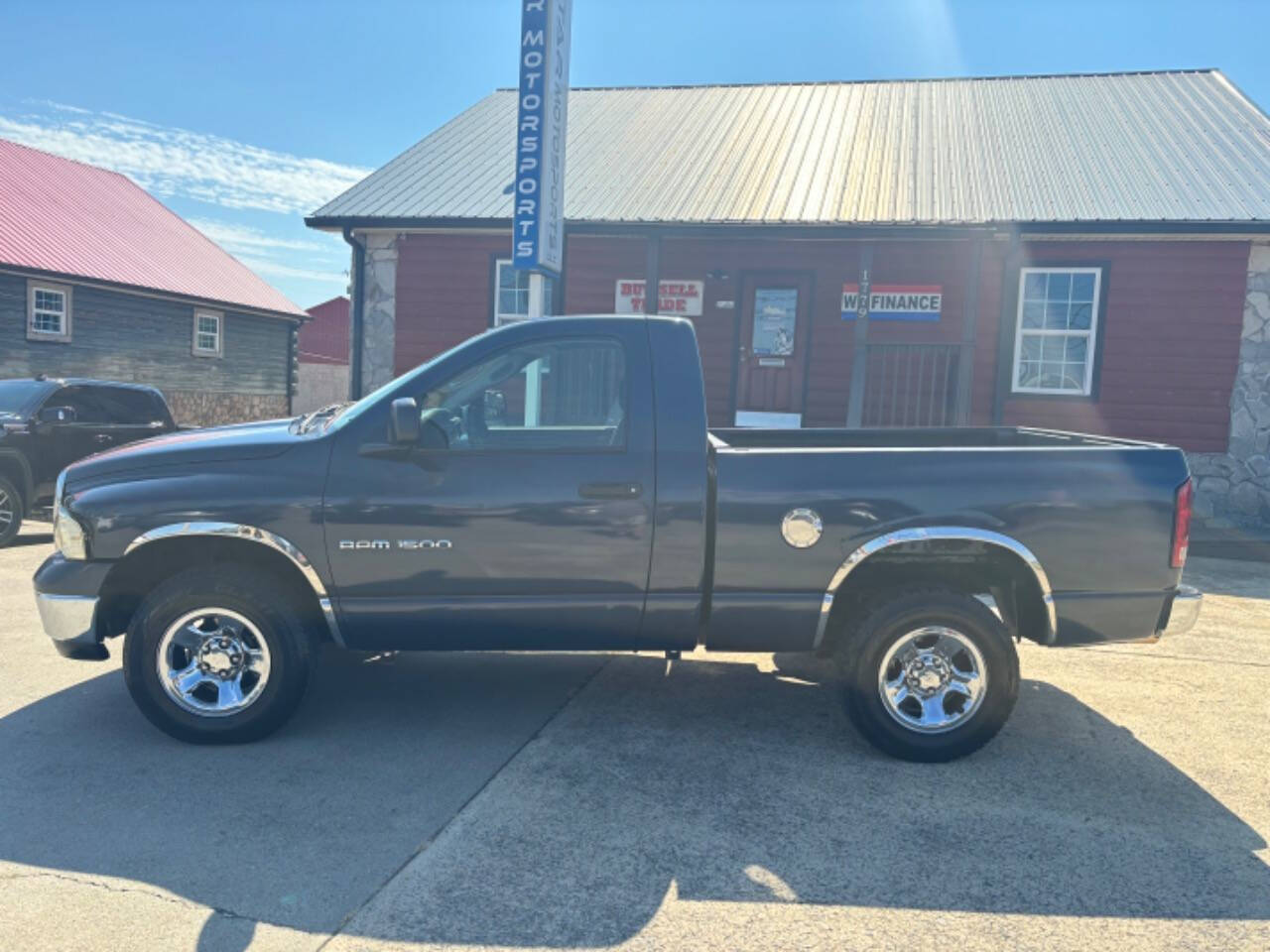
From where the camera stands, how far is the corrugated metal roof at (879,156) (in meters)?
11.5

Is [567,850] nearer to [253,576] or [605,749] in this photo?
[605,749]

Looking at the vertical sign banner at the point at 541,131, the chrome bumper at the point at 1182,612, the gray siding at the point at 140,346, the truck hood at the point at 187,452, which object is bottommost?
the chrome bumper at the point at 1182,612

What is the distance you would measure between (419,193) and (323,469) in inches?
396

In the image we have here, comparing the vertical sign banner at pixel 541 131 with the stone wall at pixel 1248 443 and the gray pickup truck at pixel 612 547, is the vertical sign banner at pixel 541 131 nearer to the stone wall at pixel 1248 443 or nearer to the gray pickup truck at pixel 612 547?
the gray pickup truck at pixel 612 547

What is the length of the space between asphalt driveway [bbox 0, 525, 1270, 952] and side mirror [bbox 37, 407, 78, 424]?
15.4ft

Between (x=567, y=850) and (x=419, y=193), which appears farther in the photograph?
(x=419, y=193)

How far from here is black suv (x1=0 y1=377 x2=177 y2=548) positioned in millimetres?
9125

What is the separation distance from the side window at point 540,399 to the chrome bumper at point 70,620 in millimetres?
1707

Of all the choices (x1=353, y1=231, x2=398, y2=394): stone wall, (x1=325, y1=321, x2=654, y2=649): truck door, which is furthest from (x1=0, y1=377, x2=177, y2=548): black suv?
(x1=325, y1=321, x2=654, y2=649): truck door

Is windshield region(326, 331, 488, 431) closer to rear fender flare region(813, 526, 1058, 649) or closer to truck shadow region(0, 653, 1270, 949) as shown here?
truck shadow region(0, 653, 1270, 949)

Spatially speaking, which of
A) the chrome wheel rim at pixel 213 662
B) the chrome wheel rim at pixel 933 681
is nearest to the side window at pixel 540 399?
the chrome wheel rim at pixel 213 662

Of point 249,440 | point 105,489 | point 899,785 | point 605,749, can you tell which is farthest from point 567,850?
point 105,489

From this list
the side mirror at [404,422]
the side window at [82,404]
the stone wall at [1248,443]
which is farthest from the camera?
the stone wall at [1248,443]

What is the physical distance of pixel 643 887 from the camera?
310cm
